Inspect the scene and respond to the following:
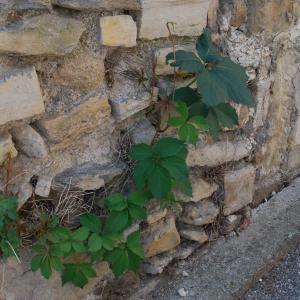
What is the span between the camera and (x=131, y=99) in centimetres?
156

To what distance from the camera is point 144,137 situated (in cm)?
162

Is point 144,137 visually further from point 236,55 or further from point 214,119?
point 236,55

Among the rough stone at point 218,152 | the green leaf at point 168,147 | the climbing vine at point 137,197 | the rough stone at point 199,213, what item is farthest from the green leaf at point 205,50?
the rough stone at point 199,213

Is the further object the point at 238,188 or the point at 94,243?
the point at 238,188

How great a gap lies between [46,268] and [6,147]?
1.13ft

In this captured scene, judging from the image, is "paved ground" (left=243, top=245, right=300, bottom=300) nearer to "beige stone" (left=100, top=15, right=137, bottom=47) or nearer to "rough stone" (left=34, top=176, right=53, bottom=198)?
"rough stone" (left=34, top=176, right=53, bottom=198)

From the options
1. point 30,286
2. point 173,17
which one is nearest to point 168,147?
point 173,17

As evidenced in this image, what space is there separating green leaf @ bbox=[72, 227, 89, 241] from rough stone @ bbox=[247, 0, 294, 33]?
0.90m

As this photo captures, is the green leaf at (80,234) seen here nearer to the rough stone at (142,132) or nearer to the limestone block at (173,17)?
the rough stone at (142,132)

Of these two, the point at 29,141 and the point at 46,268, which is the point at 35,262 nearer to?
the point at 46,268

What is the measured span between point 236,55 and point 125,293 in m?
0.89

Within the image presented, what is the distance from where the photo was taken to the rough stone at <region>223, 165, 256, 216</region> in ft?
6.25

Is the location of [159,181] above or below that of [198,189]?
Answer: above

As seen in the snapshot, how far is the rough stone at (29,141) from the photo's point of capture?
140 centimetres
